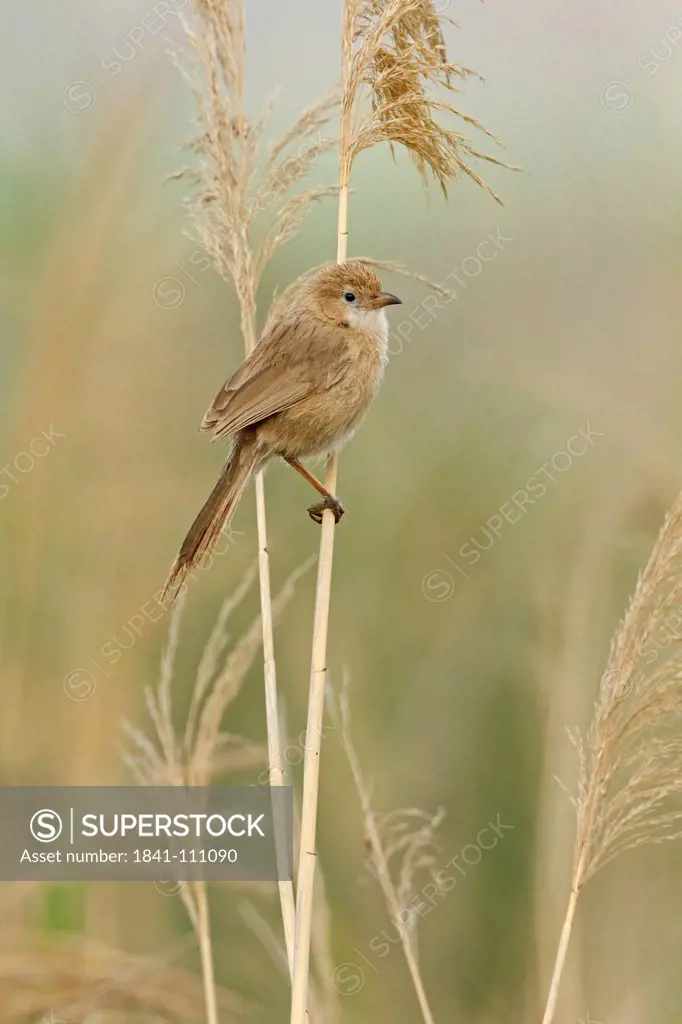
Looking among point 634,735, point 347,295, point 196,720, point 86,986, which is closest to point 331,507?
point 196,720

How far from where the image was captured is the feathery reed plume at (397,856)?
7.72 ft

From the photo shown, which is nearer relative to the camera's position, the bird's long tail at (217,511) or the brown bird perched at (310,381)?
the bird's long tail at (217,511)

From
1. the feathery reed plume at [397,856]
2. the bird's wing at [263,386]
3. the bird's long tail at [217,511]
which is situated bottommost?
the feathery reed plume at [397,856]

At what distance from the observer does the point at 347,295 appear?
10.1 ft

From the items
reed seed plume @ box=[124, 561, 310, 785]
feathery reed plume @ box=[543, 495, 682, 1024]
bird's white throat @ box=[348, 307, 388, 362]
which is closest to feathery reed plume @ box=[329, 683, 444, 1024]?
reed seed plume @ box=[124, 561, 310, 785]

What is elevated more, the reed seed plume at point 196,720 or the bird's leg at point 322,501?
the bird's leg at point 322,501

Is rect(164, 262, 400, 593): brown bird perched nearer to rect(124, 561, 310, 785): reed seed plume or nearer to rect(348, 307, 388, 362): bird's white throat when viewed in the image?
rect(348, 307, 388, 362): bird's white throat

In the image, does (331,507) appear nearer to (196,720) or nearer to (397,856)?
(196,720)

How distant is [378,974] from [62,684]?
1307mm

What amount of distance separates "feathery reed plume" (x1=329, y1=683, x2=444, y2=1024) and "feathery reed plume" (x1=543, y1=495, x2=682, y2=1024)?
36cm

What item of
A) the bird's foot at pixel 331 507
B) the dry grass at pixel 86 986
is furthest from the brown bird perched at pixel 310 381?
the dry grass at pixel 86 986

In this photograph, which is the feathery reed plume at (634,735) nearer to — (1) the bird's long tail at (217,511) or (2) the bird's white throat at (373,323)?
(1) the bird's long tail at (217,511)

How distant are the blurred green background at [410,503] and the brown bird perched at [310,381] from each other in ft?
1.17

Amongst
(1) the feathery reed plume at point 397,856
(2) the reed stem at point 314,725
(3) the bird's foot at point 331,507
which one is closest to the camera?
(2) the reed stem at point 314,725
